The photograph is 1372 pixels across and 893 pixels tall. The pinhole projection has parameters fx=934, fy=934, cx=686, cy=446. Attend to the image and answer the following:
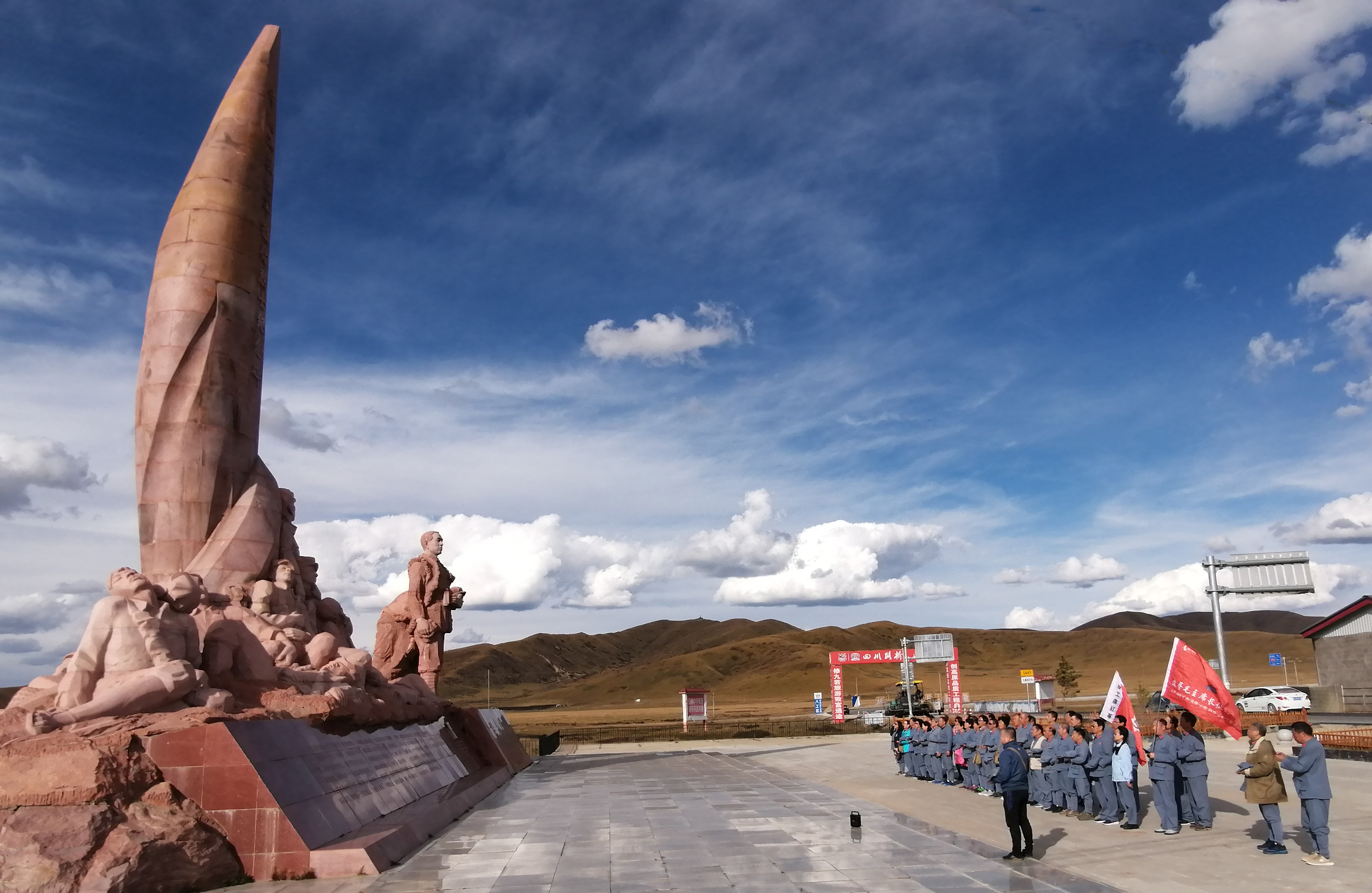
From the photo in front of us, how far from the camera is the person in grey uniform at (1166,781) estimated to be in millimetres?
10547

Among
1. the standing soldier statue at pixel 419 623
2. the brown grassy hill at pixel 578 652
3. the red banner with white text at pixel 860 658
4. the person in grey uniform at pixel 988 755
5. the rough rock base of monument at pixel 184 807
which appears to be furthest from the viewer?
the brown grassy hill at pixel 578 652

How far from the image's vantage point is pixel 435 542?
21.0 meters

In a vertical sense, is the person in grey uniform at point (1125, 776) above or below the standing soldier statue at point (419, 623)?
below

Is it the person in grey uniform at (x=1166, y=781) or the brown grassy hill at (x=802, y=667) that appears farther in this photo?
the brown grassy hill at (x=802, y=667)

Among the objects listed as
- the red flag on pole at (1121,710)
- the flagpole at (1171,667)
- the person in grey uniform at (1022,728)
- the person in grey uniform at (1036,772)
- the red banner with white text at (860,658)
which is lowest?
the person in grey uniform at (1036,772)

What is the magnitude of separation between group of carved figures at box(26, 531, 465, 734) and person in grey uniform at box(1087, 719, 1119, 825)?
890cm

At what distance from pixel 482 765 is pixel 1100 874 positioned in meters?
13.0

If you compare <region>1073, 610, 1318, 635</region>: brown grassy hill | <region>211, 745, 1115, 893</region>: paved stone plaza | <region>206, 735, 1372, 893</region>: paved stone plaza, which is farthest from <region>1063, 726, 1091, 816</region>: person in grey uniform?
<region>1073, 610, 1318, 635</region>: brown grassy hill

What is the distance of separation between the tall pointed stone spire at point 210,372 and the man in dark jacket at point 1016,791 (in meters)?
9.89

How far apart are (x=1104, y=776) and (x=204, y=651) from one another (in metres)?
10.4

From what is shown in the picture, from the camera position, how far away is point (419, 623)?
2062cm

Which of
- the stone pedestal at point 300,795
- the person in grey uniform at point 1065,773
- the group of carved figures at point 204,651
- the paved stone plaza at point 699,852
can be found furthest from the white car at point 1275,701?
the group of carved figures at point 204,651

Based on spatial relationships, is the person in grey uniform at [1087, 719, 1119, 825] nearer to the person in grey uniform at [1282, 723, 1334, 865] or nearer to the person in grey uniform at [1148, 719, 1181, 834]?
the person in grey uniform at [1148, 719, 1181, 834]

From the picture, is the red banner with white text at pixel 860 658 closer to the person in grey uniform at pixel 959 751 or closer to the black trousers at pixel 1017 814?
the person in grey uniform at pixel 959 751
